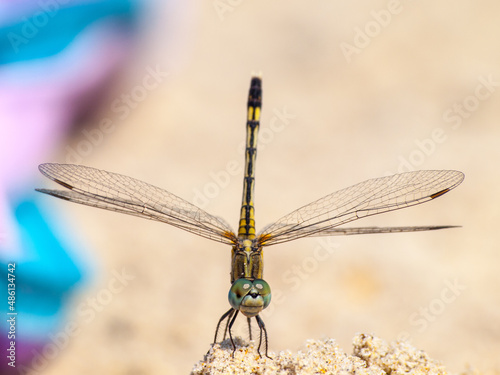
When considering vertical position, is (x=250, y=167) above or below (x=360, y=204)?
above

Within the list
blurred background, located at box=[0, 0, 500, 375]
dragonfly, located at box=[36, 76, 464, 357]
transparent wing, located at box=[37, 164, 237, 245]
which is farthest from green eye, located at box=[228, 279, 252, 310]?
blurred background, located at box=[0, 0, 500, 375]

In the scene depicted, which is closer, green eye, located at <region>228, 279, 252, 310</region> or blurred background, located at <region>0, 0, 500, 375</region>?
green eye, located at <region>228, 279, 252, 310</region>

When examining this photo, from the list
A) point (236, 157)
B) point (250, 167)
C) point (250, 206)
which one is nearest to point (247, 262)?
point (250, 206)

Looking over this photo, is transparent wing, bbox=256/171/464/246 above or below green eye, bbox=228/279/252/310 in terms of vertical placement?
above

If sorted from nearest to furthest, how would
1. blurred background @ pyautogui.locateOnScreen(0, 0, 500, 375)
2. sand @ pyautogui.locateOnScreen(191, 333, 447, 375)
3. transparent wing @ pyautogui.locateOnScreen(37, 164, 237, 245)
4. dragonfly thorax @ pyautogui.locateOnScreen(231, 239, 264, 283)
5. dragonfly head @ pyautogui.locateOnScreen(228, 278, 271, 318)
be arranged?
sand @ pyautogui.locateOnScreen(191, 333, 447, 375) < dragonfly head @ pyautogui.locateOnScreen(228, 278, 271, 318) < dragonfly thorax @ pyautogui.locateOnScreen(231, 239, 264, 283) < transparent wing @ pyautogui.locateOnScreen(37, 164, 237, 245) < blurred background @ pyautogui.locateOnScreen(0, 0, 500, 375)

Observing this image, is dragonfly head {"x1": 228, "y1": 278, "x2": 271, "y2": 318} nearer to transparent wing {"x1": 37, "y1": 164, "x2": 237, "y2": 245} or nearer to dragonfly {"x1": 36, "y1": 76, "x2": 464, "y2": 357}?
dragonfly {"x1": 36, "y1": 76, "x2": 464, "y2": 357}

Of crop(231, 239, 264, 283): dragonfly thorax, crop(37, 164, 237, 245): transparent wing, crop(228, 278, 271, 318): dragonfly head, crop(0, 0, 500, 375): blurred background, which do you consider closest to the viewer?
crop(228, 278, 271, 318): dragonfly head

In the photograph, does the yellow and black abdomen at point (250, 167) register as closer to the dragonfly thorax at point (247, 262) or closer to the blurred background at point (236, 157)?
the dragonfly thorax at point (247, 262)

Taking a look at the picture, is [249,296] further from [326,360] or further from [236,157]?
[236,157]
